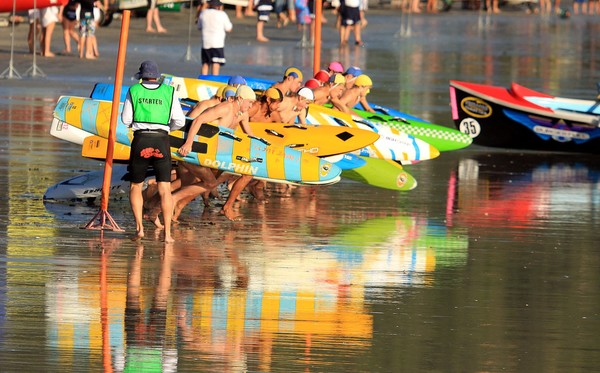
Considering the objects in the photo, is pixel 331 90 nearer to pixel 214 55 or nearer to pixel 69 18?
pixel 214 55

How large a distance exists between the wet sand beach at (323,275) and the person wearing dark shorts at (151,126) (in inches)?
20.7

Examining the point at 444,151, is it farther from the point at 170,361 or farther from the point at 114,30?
Result: the point at 114,30

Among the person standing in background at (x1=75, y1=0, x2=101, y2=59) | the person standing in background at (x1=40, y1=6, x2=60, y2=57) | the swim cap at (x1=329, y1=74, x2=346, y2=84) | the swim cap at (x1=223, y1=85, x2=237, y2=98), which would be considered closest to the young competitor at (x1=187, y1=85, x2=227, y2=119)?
the swim cap at (x1=223, y1=85, x2=237, y2=98)

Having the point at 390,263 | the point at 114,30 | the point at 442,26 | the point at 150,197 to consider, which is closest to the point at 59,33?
the point at 114,30

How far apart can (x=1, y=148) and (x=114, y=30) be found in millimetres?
21473

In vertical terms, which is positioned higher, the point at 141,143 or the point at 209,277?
the point at 141,143

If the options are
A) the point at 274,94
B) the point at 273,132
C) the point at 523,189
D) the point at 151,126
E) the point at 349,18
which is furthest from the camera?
the point at 349,18

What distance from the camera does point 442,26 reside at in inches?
2055

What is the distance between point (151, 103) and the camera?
14.4m

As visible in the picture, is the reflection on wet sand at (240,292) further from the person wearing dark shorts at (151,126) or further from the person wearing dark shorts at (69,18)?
the person wearing dark shorts at (69,18)

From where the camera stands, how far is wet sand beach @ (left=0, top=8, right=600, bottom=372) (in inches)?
434

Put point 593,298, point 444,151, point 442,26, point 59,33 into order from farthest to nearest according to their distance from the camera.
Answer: point 442,26 < point 59,33 < point 444,151 < point 593,298

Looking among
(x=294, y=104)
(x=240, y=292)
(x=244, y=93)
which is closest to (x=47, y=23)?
(x=294, y=104)

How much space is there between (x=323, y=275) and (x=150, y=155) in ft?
7.26
